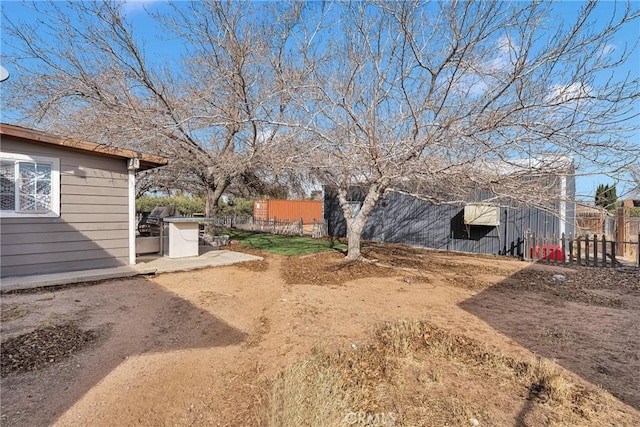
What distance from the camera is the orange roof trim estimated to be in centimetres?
514

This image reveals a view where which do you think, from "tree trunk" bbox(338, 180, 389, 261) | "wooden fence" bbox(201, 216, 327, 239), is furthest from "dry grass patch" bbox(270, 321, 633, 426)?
"wooden fence" bbox(201, 216, 327, 239)

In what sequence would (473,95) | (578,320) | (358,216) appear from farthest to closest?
(358,216), (473,95), (578,320)

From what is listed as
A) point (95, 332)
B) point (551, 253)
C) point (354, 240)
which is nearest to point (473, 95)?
point (354, 240)

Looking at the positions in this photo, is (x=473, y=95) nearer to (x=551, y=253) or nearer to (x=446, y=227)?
(x=551, y=253)

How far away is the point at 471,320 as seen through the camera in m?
4.12

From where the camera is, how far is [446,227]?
12.0 m

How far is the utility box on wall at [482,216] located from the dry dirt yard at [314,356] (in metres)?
4.70

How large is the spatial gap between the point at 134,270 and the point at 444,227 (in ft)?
33.0

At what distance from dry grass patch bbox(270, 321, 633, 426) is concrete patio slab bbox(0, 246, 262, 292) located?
4661 millimetres

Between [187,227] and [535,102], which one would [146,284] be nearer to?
[187,227]

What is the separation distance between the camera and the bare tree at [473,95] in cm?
414

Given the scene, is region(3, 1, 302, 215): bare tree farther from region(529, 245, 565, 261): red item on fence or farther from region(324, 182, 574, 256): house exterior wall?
region(529, 245, 565, 261): red item on fence

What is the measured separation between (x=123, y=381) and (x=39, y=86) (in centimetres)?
817

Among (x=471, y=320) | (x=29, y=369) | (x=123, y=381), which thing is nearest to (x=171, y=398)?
(x=123, y=381)
